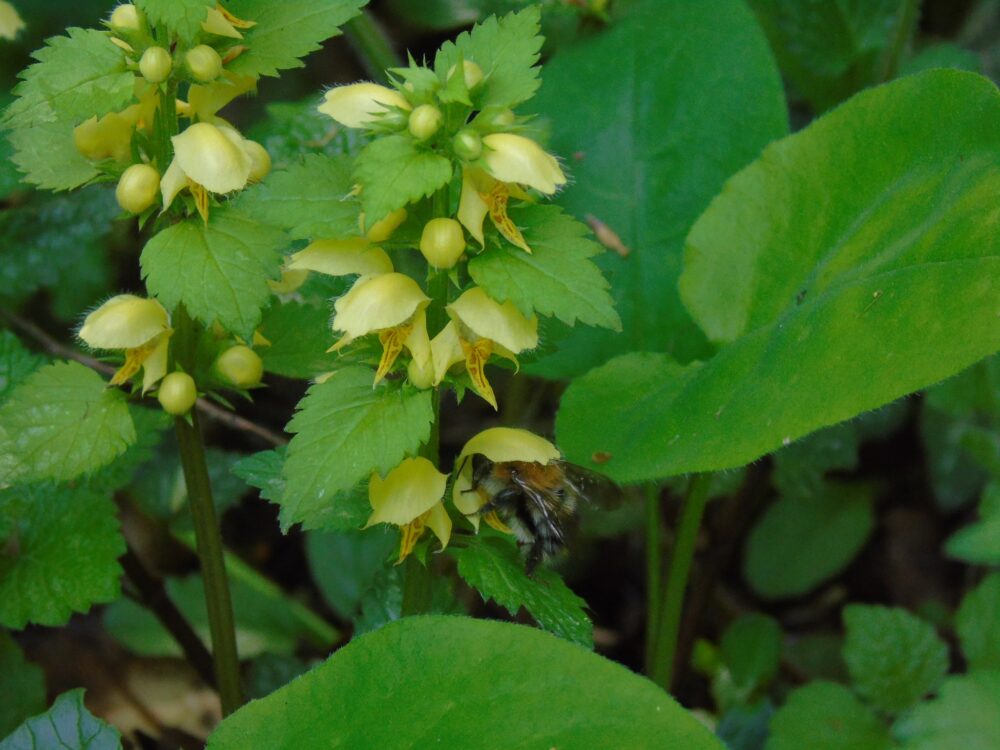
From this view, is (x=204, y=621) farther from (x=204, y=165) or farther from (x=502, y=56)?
Result: (x=502, y=56)

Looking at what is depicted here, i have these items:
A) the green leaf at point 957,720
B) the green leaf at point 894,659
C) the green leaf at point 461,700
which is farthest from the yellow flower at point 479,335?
the green leaf at point 894,659

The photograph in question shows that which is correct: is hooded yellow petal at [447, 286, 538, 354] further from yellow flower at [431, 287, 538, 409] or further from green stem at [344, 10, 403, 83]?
green stem at [344, 10, 403, 83]

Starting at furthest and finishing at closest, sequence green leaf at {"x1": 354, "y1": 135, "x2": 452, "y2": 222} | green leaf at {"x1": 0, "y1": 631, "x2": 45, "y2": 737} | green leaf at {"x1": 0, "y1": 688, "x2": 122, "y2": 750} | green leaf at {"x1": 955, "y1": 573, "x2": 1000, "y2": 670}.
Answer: green leaf at {"x1": 955, "y1": 573, "x2": 1000, "y2": 670} → green leaf at {"x1": 0, "y1": 631, "x2": 45, "y2": 737} → green leaf at {"x1": 0, "y1": 688, "x2": 122, "y2": 750} → green leaf at {"x1": 354, "y1": 135, "x2": 452, "y2": 222}

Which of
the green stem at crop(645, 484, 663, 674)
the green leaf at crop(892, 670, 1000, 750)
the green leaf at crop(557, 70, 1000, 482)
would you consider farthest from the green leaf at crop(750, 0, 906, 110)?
the green leaf at crop(892, 670, 1000, 750)

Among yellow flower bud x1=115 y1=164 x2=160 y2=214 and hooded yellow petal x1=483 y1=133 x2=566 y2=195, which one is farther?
yellow flower bud x1=115 y1=164 x2=160 y2=214

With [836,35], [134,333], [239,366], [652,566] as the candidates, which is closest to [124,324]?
[134,333]

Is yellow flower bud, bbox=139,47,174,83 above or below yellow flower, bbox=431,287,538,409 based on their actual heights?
above

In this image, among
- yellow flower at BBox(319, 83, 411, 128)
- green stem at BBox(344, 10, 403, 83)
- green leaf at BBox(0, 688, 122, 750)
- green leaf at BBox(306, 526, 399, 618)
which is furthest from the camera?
green leaf at BBox(306, 526, 399, 618)
